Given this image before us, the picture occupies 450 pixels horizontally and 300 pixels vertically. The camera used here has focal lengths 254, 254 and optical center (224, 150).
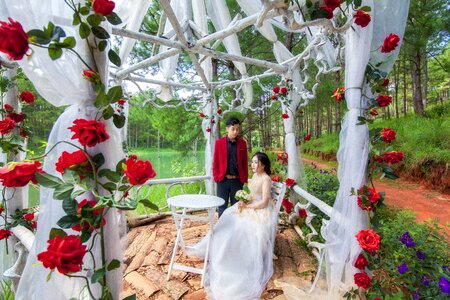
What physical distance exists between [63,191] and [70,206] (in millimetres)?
71

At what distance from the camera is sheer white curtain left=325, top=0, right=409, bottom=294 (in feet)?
5.07

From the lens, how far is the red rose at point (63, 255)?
0.83 metres

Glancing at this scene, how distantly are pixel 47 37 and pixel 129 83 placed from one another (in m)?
3.68

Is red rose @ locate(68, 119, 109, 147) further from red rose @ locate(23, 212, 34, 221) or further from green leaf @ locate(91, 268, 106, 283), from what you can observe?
red rose @ locate(23, 212, 34, 221)

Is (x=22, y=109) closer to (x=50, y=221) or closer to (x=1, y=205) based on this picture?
(x=1, y=205)

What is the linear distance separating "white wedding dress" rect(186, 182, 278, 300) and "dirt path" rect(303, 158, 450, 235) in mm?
3441

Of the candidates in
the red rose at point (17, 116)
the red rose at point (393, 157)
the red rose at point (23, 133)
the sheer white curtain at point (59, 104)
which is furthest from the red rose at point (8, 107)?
the red rose at point (393, 157)

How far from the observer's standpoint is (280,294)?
2.36 m

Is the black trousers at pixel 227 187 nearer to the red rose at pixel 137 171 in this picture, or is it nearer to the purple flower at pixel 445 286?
the purple flower at pixel 445 286

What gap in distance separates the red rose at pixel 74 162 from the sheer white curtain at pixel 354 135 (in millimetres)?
1511

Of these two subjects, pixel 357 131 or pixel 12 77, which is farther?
pixel 12 77

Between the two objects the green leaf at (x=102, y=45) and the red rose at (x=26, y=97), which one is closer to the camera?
the green leaf at (x=102, y=45)

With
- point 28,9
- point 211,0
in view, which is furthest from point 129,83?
point 28,9

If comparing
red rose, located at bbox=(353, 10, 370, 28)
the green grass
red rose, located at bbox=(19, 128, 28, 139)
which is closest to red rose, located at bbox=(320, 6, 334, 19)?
red rose, located at bbox=(353, 10, 370, 28)
